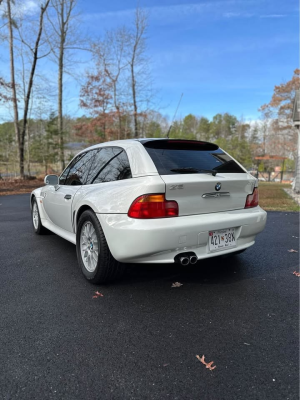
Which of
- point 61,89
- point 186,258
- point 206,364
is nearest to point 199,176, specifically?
point 186,258

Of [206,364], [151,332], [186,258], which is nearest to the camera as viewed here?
[206,364]

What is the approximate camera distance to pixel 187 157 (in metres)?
3.04

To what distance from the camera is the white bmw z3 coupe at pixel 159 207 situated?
256cm

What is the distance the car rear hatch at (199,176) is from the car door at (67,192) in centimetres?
114

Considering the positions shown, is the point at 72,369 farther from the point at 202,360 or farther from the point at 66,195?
the point at 66,195

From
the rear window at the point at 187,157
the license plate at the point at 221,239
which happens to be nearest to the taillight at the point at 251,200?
the rear window at the point at 187,157

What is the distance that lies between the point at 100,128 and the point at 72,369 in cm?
2115

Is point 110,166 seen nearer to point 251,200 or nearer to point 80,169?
point 80,169

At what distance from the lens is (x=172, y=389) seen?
5.35ft

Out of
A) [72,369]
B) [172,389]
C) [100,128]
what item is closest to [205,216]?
[172,389]

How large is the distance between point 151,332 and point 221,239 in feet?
3.89

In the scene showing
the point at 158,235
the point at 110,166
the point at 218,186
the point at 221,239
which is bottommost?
the point at 221,239

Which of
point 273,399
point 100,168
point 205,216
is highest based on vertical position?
point 100,168

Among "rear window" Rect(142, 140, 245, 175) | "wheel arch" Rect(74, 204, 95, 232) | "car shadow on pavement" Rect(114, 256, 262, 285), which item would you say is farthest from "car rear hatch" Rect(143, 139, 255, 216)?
"wheel arch" Rect(74, 204, 95, 232)
